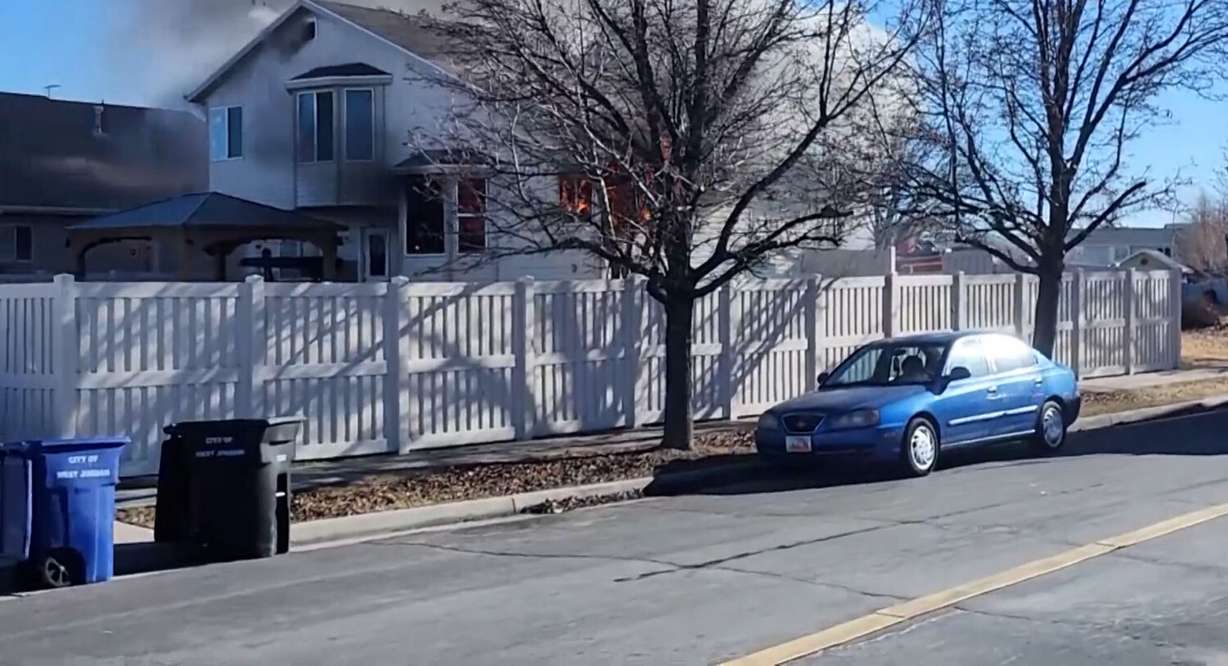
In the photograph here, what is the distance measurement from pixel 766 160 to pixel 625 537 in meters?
7.15

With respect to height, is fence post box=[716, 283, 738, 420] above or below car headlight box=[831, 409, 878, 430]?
above

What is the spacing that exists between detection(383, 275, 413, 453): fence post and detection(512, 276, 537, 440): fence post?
156cm

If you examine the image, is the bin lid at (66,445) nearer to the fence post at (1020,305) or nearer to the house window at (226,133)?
the fence post at (1020,305)

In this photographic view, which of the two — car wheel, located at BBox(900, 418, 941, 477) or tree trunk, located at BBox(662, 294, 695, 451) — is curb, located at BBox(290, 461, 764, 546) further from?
car wheel, located at BBox(900, 418, 941, 477)

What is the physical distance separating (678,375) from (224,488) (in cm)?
653

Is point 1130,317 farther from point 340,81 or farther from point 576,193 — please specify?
point 340,81

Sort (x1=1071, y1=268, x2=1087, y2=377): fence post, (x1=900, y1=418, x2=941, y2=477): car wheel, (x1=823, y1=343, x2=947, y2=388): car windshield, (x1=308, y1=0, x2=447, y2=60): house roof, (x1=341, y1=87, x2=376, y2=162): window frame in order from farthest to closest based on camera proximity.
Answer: (x1=341, y1=87, x2=376, y2=162): window frame → (x1=308, y1=0, x2=447, y2=60): house roof → (x1=1071, y1=268, x2=1087, y2=377): fence post → (x1=823, y1=343, x2=947, y2=388): car windshield → (x1=900, y1=418, x2=941, y2=477): car wheel

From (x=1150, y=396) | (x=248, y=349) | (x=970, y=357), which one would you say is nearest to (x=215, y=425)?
(x=248, y=349)

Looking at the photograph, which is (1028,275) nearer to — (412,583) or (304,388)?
(304,388)

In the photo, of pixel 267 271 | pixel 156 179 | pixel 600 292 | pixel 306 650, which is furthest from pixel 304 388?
pixel 156 179

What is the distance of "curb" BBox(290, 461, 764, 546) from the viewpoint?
492 inches

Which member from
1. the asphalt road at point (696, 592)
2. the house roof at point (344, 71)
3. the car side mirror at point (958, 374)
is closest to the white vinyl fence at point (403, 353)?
the asphalt road at point (696, 592)

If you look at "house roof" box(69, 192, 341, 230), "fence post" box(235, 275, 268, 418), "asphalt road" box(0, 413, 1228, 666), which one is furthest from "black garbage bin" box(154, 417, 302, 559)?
"house roof" box(69, 192, 341, 230)

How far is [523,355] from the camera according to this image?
17.7 m
